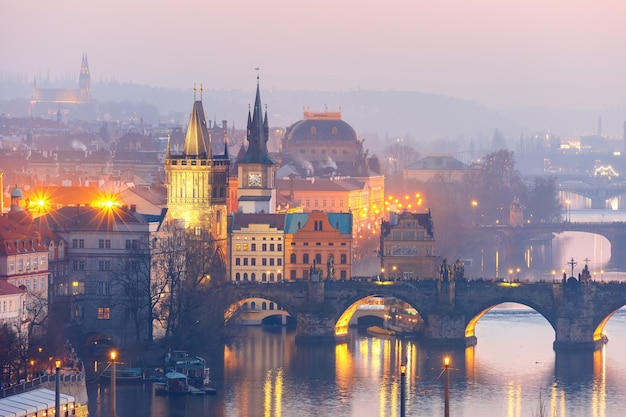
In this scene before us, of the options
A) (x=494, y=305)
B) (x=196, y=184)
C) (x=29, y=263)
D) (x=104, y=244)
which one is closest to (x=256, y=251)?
(x=196, y=184)

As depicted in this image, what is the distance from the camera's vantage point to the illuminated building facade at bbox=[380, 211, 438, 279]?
144m

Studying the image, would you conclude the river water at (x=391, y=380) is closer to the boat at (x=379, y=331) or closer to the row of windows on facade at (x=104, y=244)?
the boat at (x=379, y=331)

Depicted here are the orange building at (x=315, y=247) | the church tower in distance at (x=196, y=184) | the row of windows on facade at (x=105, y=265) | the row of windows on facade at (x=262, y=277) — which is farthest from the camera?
the orange building at (x=315, y=247)

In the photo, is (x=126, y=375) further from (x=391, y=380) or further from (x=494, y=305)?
(x=494, y=305)

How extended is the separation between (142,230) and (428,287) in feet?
54.7

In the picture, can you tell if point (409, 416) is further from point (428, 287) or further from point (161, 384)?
point (428, 287)

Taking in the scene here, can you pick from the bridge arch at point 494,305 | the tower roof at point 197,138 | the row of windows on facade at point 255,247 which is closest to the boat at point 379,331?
the bridge arch at point 494,305

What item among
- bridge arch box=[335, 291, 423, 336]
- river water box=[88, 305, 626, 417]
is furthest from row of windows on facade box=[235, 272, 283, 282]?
bridge arch box=[335, 291, 423, 336]

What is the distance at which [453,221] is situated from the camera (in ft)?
621

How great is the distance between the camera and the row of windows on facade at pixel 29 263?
114250 mm

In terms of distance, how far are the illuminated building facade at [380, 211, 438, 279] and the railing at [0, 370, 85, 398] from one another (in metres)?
43.0

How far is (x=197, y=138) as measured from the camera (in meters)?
140

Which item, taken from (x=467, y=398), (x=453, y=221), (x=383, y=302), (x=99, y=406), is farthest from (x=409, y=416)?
(x=453, y=221)

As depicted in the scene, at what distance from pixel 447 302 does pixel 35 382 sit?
124ft
